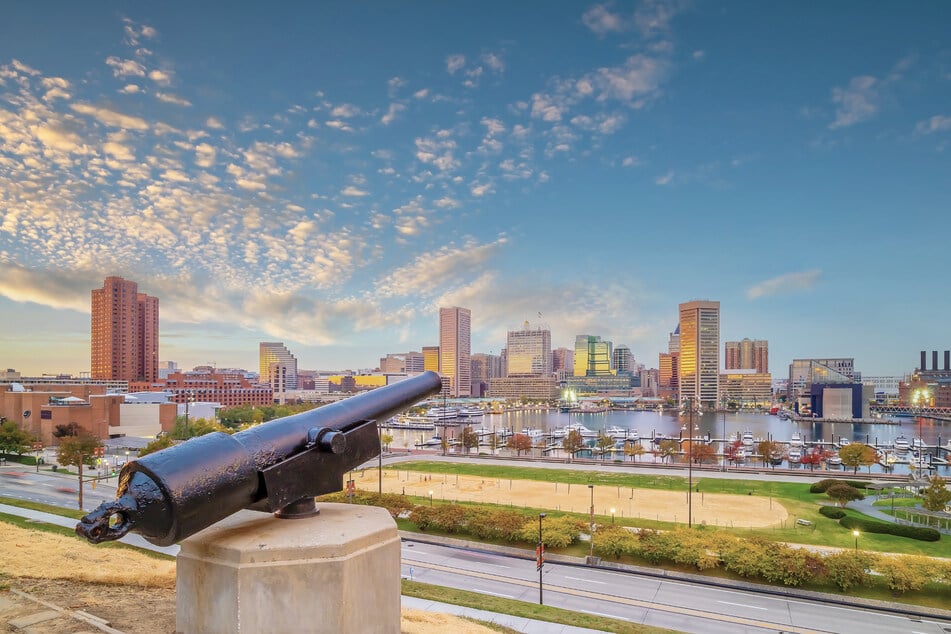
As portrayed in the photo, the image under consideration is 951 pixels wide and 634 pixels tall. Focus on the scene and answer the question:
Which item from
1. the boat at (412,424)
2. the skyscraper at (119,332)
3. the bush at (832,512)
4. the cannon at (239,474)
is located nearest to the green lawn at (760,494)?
the bush at (832,512)

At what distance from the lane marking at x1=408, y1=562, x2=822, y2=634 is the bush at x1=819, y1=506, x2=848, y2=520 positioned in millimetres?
18812

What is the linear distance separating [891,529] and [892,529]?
0.04m

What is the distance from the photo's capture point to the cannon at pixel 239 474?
3875 millimetres

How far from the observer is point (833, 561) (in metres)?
19.7

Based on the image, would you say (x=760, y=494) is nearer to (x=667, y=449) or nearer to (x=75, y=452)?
(x=667, y=449)

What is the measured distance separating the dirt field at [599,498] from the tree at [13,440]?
30.6 m

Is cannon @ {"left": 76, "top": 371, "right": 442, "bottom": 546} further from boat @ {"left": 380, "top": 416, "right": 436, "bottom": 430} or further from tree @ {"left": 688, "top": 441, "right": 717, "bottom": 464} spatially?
boat @ {"left": 380, "top": 416, "right": 436, "bottom": 430}

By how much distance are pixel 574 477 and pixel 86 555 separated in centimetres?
3786

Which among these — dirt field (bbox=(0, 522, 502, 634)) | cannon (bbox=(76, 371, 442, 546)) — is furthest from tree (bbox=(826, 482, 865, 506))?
cannon (bbox=(76, 371, 442, 546))

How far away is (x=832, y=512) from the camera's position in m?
32.1

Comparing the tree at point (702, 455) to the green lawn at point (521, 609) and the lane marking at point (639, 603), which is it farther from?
the green lawn at point (521, 609)

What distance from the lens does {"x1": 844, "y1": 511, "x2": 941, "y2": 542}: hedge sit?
89.7ft

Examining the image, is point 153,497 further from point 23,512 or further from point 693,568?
point 23,512

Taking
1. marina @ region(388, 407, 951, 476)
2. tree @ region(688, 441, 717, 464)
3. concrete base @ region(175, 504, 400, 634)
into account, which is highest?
concrete base @ region(175, 504, 400, 634)
